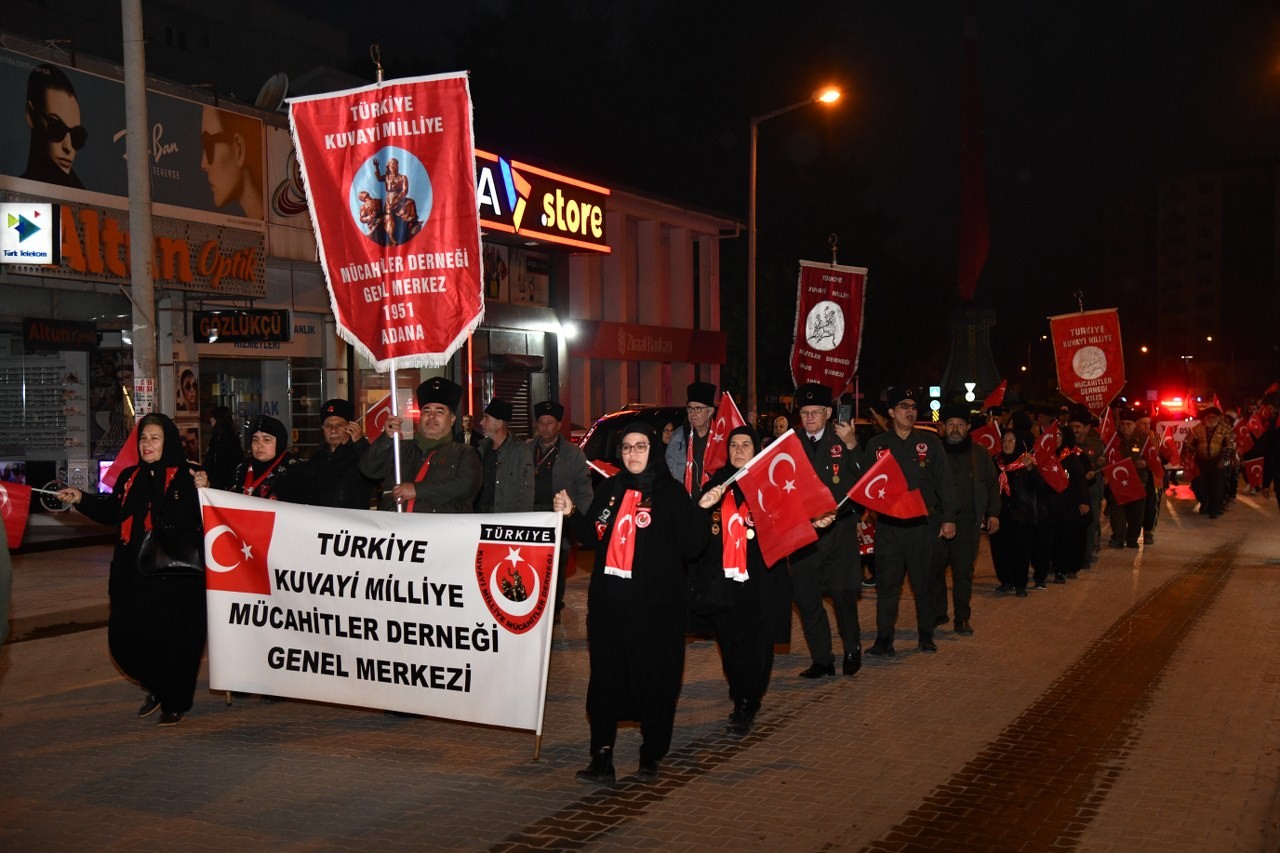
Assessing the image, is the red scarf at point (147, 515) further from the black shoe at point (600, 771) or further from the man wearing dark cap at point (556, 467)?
the man wearing dark cap at point (556, 467)

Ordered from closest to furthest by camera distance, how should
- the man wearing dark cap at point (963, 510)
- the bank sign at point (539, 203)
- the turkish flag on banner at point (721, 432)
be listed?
1. the turkish flag on banner at point (721, 432)
2. the man wearing dark cap at point (963, 510)
3. the bank sign at point (539, 203)

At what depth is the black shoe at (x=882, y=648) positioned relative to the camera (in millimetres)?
9969

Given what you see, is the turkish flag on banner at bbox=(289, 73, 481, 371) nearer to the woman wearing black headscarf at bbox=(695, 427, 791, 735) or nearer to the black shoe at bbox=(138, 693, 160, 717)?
the woman wearing black headscarf at bbox=(695, 427, 791, 735)

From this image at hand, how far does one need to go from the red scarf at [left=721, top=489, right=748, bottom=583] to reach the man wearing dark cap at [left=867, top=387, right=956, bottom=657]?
2.77 metres

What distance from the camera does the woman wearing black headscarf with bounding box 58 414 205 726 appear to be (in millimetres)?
7871

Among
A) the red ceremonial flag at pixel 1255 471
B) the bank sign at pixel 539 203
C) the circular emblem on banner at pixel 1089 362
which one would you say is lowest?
the red ceremonial flag at pixel 1255 471

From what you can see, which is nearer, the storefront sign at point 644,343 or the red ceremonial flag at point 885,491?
the red ceremonial flag at point 885,491

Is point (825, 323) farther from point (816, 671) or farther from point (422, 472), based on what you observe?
point (422, 472)

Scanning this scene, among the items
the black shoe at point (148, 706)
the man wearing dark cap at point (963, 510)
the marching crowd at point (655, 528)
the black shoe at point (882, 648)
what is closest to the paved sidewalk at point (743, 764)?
the black shoe at point (148, 706)

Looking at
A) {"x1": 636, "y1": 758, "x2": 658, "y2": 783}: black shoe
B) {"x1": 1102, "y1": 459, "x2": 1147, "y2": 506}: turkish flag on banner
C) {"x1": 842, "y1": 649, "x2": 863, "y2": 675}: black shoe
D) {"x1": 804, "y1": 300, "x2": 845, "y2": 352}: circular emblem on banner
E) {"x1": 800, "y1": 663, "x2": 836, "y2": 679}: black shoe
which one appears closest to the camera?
{"x1": 636, "y1": 758, "x2": 658, "y2": 783}: black shoe

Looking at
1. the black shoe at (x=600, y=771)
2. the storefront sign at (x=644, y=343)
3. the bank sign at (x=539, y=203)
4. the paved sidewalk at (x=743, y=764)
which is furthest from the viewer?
the storefront sign at (x=644, y=343)

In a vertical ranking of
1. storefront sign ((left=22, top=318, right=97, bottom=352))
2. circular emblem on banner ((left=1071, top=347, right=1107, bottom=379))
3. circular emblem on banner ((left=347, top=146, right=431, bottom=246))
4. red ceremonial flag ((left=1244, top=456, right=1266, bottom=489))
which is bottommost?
red ceremonial flag ((left=1244, top=456, right=1266, bottom=489))

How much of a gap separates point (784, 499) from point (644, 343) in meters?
25.5

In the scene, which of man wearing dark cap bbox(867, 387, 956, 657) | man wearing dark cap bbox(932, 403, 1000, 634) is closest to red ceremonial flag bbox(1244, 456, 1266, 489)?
man wearing dark cap bbox(932, 403, 1000, 634)
